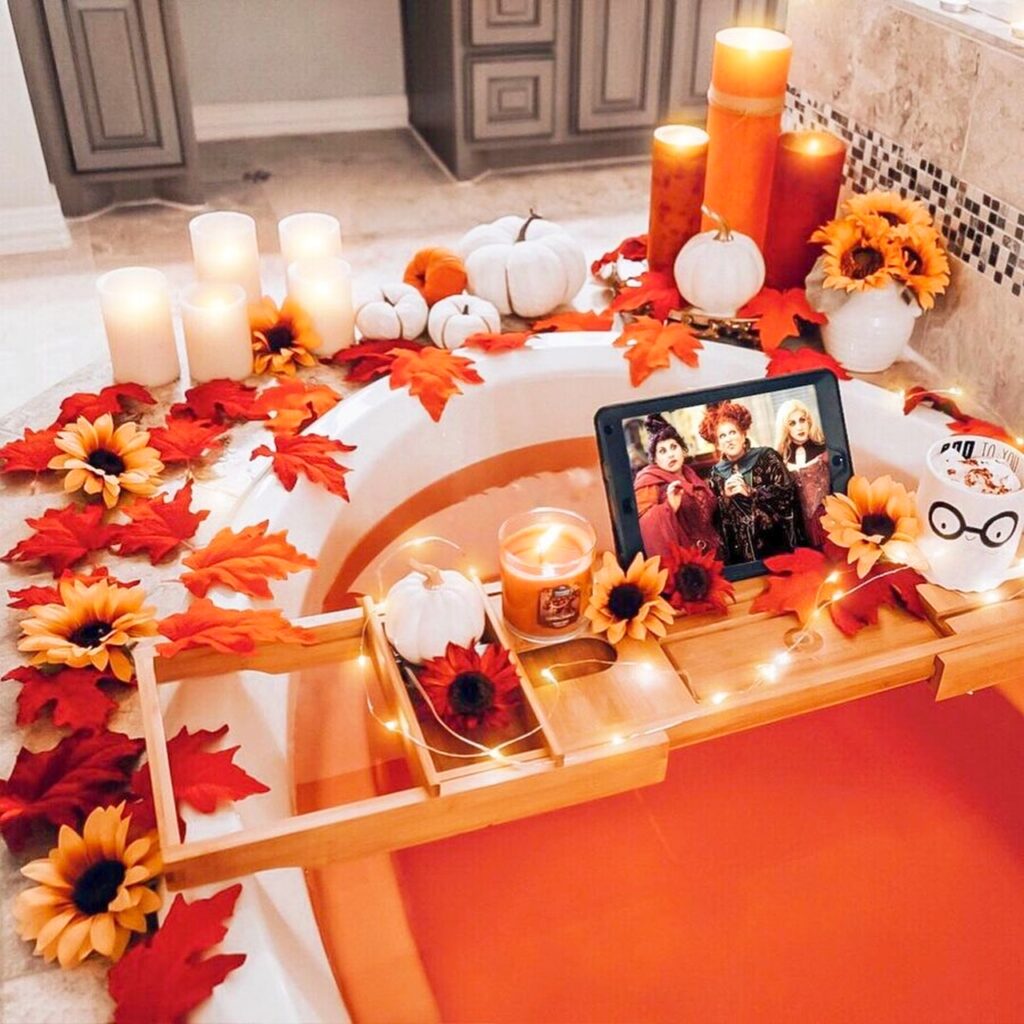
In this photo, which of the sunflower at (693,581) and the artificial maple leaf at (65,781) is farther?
the sunflower at (693,581)

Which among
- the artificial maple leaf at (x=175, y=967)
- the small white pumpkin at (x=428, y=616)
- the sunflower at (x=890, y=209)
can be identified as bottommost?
the artificial maple leaf at (x=175, y=967)

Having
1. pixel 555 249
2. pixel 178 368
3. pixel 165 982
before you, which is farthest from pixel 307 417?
pixel 165 982

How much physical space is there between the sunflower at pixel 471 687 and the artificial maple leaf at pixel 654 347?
2.54ft

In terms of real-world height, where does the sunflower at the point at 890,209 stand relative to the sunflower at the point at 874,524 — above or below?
above

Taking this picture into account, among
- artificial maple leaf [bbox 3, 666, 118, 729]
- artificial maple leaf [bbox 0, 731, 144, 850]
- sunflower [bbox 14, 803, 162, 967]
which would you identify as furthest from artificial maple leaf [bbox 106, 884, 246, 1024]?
artificial maple leaf [bbox 3, 666, 118, 729]

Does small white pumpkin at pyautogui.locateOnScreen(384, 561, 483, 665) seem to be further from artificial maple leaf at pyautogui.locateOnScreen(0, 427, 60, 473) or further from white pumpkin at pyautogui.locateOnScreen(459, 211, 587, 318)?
white pumpkin at pyautogui.locateOnScreen(459, 211, 587, 318)

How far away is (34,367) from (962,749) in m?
1.87

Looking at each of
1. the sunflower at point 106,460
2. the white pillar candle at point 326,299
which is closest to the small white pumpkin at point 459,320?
the white pillar candle at point 326,299

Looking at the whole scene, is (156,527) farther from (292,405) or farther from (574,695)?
(574,695)

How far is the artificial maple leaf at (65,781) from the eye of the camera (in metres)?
1.12

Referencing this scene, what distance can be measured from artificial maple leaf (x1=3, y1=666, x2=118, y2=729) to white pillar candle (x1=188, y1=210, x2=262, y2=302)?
3.11 feet

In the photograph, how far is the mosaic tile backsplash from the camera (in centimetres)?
168

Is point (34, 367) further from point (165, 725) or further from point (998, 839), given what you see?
point (998, 839)

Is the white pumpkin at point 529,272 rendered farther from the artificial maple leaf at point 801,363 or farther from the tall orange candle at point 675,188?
the artificial maple leaf at point 801,363
